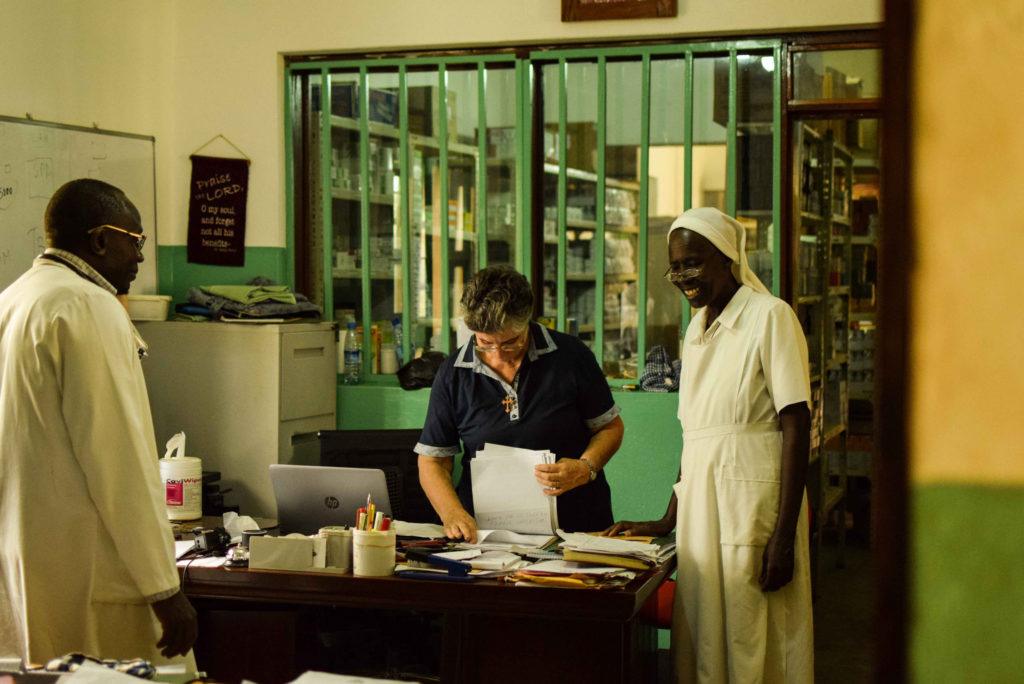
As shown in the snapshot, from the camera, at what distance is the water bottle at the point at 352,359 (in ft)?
17.2

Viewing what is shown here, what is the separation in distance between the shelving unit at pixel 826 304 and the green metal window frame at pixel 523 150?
0.83 meters

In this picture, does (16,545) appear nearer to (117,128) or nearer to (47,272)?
(47,272)

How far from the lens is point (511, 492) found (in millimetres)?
3408

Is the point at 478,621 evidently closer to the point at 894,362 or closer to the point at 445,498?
the point at 445,498

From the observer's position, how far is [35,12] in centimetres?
445

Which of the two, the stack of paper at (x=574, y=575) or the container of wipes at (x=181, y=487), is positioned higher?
the container of wipes at (x=181, y=487)

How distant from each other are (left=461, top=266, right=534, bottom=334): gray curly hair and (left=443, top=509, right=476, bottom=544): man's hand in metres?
0.57

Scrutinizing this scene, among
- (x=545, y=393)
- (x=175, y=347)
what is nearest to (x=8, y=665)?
(x=545, y=393)

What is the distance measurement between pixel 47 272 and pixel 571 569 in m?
1.51

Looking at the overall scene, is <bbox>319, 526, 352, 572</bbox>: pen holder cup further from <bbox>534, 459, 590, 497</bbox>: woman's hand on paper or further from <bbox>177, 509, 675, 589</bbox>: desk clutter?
<bbox>534, 459, 590, 497</bbox>: woman's hand on paper

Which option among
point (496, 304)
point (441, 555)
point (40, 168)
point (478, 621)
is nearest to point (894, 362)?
point (478, 621)

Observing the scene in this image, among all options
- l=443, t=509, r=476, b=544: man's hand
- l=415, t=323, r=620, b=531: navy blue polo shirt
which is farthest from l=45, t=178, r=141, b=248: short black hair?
l=443, t=509, r=476, b=544: man's hand

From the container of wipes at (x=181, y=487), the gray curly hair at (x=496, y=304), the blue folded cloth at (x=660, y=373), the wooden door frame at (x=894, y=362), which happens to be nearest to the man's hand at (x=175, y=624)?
the gray curly hair at (x=496, y=304)

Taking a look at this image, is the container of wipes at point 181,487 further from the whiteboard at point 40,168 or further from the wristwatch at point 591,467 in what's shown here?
the wristwatch at point 591,467
